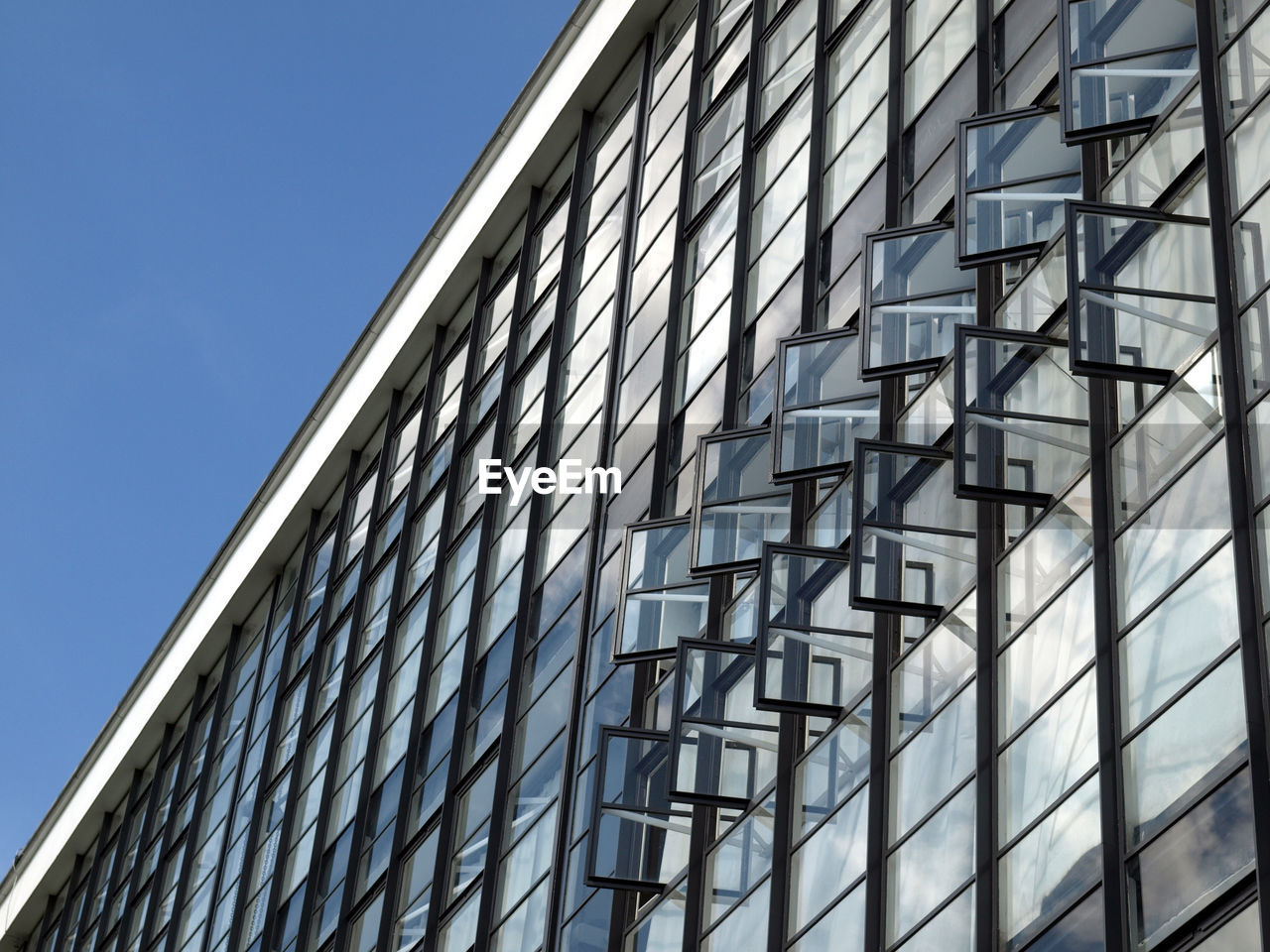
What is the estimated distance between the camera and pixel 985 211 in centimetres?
2100

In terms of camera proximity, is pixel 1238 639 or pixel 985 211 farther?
pixel 985 211

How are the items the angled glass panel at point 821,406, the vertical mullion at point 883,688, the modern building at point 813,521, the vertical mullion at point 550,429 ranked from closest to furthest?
1. the modern building at point 813,521
2. the vertical mullion at point 883,688
3. the angled glass panel at point 821,406
4. the vertical mullion at point 550,429

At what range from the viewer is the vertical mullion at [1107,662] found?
1575cm

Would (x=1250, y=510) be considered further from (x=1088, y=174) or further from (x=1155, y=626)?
(x=1088, y=174)

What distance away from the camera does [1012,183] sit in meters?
21.1

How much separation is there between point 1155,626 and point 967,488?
3.30 metres

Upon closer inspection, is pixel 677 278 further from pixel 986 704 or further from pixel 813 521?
pixel 986 704

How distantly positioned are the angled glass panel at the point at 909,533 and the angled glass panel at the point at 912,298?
3.69ft

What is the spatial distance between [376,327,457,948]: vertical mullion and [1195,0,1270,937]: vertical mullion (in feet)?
71.2

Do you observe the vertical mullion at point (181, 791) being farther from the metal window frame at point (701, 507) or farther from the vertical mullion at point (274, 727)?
the metal window frame at point (701, 507)

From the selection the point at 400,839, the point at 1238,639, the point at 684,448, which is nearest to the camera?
the point at 1238,639

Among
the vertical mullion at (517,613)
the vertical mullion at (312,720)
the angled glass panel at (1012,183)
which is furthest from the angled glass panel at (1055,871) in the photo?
the vertical mullion at (312,720)

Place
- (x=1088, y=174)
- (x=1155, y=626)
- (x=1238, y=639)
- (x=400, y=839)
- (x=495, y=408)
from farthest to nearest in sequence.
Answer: (x=495, y=408) < (x=400, y=839) < (x=1088, y=174) < (x=1155, y=626) < (x=1238, y=639)

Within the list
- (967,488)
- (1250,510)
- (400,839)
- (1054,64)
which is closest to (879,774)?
(967,488)
